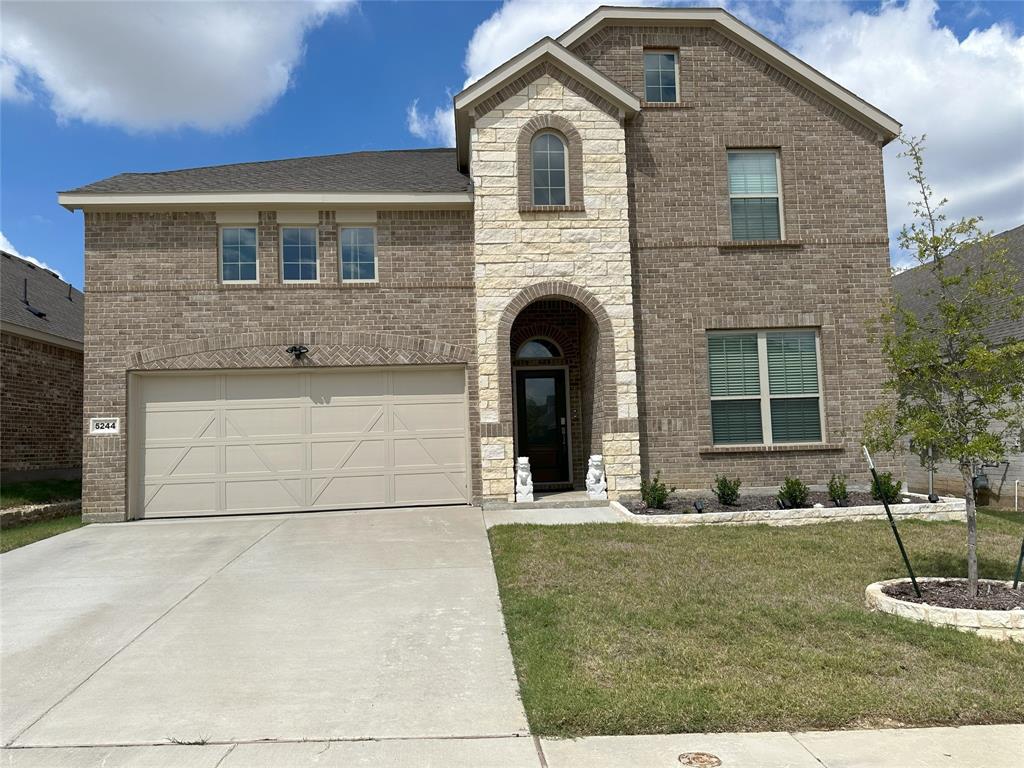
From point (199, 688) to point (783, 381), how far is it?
10.5 meters

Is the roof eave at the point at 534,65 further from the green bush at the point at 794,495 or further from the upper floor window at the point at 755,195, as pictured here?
the green bush at the point at 794,495

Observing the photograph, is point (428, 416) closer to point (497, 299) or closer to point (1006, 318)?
point (497, 299)

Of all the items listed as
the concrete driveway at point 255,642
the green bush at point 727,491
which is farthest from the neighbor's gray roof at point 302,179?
the green bush at point 727,491

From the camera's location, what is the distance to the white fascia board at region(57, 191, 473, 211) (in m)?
11.8

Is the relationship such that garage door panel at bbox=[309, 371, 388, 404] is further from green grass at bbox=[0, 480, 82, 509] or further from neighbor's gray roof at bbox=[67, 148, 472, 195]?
green grass at bbox=[0, 480, 82, 509]

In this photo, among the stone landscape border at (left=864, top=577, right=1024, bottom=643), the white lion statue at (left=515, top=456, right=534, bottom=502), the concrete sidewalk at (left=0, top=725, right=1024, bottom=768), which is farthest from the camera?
the white lion statue at (left=515, top=456, right=534, bottom=502)

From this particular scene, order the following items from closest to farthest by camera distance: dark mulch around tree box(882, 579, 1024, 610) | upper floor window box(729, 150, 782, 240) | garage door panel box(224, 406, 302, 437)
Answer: dark mulch around tree box(882, 579, 1024, 610), garage door panel box(224, 406, 302, 437), upper floor window box(729, 150, 782, 240)

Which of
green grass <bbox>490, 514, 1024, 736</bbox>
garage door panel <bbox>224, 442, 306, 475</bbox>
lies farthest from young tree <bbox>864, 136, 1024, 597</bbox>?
garage door panel <bbox>224, 442, 306, 475</bbox>

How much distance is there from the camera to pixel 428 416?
12.5 meters

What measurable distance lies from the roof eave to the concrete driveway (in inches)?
286

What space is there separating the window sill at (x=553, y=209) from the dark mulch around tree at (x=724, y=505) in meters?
4.97

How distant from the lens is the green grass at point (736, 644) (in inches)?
165

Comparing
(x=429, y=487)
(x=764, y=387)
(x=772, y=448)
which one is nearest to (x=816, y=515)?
(x=772, y=448)

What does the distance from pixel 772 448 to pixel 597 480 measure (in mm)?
3055
